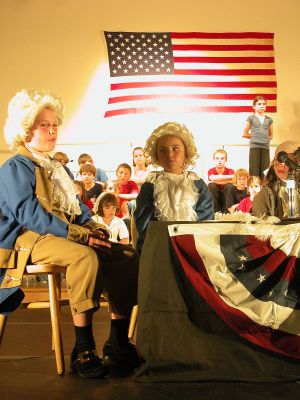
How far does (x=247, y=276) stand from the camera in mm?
2506

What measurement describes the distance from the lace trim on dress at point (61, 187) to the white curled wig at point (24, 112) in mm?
108

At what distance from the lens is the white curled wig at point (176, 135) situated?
3520mm

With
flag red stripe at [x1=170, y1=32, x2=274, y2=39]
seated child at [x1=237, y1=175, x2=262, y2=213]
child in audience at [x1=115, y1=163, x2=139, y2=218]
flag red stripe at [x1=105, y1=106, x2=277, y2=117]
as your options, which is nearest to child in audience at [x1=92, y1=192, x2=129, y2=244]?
child in audience at [x1=115, y1=163, x2=139, y2=218]

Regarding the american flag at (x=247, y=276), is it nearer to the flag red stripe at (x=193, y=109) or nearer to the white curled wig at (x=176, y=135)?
the white curled wig at (x=176, y=135)

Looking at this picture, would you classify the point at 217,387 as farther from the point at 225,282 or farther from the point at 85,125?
the point at 85,125

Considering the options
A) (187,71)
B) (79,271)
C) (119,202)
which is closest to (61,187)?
(79,271)

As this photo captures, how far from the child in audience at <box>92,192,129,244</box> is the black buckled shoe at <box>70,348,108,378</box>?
310cm

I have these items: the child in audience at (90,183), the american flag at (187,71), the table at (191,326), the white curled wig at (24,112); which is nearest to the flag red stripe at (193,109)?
the american flag at (187,71)

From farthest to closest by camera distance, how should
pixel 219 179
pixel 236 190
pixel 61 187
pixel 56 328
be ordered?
pixel 219 179, pixel 236 190, pixel 61 187, pixel 56 328

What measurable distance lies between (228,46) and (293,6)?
4.30 ft

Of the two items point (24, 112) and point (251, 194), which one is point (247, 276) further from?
point (251, 194)

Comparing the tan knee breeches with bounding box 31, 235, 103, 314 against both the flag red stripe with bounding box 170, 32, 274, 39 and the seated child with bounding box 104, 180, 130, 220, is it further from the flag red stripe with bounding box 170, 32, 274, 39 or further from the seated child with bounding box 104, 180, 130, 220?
the flag red stripe with bounding box 170, 32, 274, 39

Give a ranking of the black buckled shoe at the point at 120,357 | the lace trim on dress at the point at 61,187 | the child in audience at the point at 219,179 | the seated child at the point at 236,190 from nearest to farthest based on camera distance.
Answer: the black buckled shoe at the point at 120,357 → the lace trim on dress at the point at 61,187 → the seated child at the point at 236,190 → the child in audience at the point at 219,179

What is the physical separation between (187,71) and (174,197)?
7.12 meters
